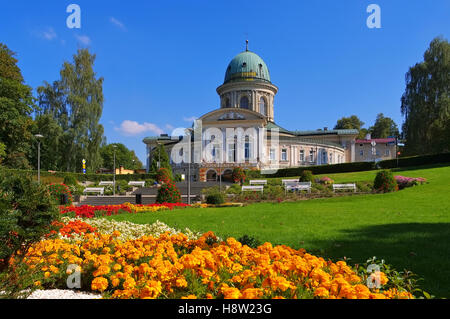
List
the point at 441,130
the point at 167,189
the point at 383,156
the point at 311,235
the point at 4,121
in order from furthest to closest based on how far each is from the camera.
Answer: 1. the point at 383,156
2. the point at 441,130
3. the point at 4,121
4. the point at 167,189
5. the point at 311,235

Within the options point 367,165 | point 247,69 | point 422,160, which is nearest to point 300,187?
point 367,165

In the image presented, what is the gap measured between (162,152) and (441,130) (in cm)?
3653

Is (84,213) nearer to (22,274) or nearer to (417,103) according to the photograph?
(22,274)

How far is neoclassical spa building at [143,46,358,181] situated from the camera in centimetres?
4788

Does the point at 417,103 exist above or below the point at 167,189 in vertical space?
above

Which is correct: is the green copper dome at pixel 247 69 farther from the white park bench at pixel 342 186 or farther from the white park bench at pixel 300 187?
the white park bench at pixel 342 186

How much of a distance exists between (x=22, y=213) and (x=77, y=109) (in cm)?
3986

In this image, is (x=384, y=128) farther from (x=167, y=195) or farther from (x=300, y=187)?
(x=167, y=195)

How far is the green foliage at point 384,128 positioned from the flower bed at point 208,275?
8312cm

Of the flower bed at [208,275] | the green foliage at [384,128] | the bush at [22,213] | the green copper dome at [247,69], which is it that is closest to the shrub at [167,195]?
the flower bed at [208,275]

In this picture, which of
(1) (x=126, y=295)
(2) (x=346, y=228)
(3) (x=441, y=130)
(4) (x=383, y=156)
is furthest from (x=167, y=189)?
(4) (x=383, y=156)

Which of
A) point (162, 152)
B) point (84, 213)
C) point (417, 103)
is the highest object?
point (417, 103)

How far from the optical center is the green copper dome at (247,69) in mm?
58969

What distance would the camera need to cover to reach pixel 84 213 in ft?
42.9
